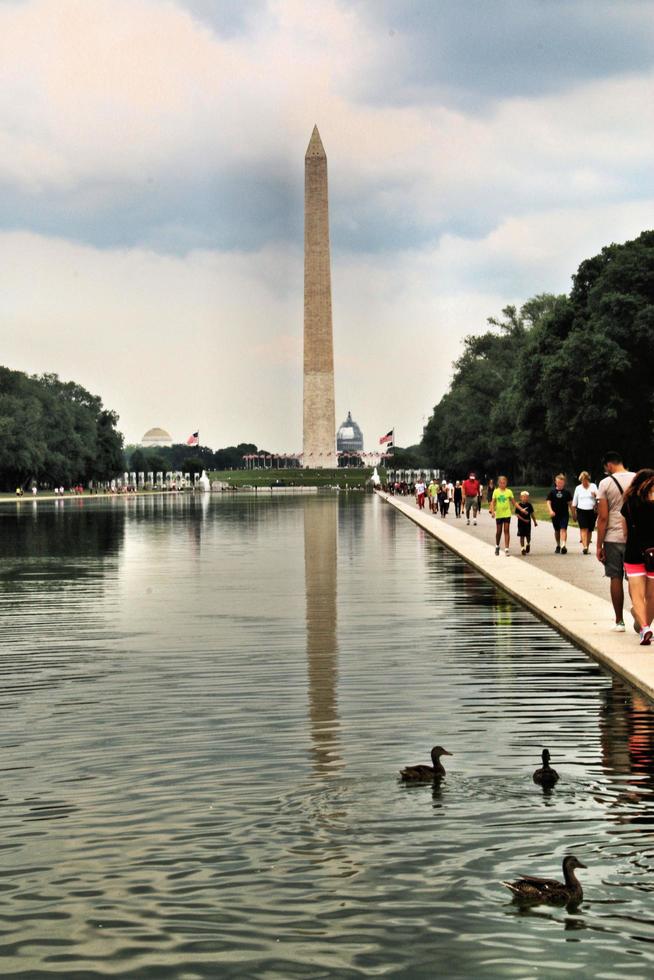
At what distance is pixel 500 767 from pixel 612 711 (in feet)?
8.38

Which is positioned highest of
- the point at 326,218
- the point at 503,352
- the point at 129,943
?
the point at 326,218

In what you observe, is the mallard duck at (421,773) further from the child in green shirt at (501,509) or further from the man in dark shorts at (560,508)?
the child in green shirt at (501,509)

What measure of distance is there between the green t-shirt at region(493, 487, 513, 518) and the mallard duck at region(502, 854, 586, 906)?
25.7 m

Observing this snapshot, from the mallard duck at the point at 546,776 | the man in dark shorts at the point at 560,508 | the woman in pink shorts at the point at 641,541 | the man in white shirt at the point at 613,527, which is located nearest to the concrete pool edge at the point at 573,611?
the woman in pink shorts at the point at 641,541

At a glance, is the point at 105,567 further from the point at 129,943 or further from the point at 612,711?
the point at 129,943

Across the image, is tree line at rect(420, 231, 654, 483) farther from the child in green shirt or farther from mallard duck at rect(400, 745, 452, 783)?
mallard duck at rect(400, 745, 452, 783)

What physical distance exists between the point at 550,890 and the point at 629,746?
3.97 meters

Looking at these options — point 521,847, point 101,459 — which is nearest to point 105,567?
point 521,847

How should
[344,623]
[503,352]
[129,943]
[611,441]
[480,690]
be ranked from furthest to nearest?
[503,352] → [611,441] → [344,623] → [480,690] → [129,943]

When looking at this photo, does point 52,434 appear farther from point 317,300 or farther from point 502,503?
point 502,503

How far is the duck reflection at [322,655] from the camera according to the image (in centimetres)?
1026

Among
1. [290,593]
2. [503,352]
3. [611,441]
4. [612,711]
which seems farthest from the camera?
[503,352]

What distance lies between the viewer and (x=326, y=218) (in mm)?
120188

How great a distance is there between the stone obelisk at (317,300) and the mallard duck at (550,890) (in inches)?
4519
